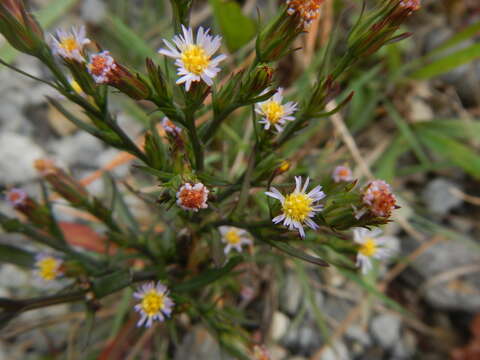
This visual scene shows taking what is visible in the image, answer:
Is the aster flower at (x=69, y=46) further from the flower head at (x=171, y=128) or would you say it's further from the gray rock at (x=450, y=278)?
the gray rock at (x=450, y=278)

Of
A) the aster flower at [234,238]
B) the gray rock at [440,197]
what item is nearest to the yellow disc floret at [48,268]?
the aster flower at [234,238]

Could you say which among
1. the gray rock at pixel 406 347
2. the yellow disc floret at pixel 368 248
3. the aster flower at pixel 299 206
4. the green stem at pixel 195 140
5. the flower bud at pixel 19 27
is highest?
the flower bud at pixel 19 27

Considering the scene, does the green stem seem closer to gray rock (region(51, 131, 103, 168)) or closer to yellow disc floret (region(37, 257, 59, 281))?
yellow disc floret (region(37, 257, 59, 281))

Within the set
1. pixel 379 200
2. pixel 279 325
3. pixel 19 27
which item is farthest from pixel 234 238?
pixel 19 27

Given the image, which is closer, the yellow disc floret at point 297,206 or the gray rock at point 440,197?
the yellow disc floret at point 297,206

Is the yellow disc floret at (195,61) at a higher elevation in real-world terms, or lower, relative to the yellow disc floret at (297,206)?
higher

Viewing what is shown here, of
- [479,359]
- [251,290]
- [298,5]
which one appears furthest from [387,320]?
[298,5]

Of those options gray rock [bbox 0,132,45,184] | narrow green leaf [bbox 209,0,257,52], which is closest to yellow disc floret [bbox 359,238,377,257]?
narrow green leaf [bbox 209,0,257,52]
